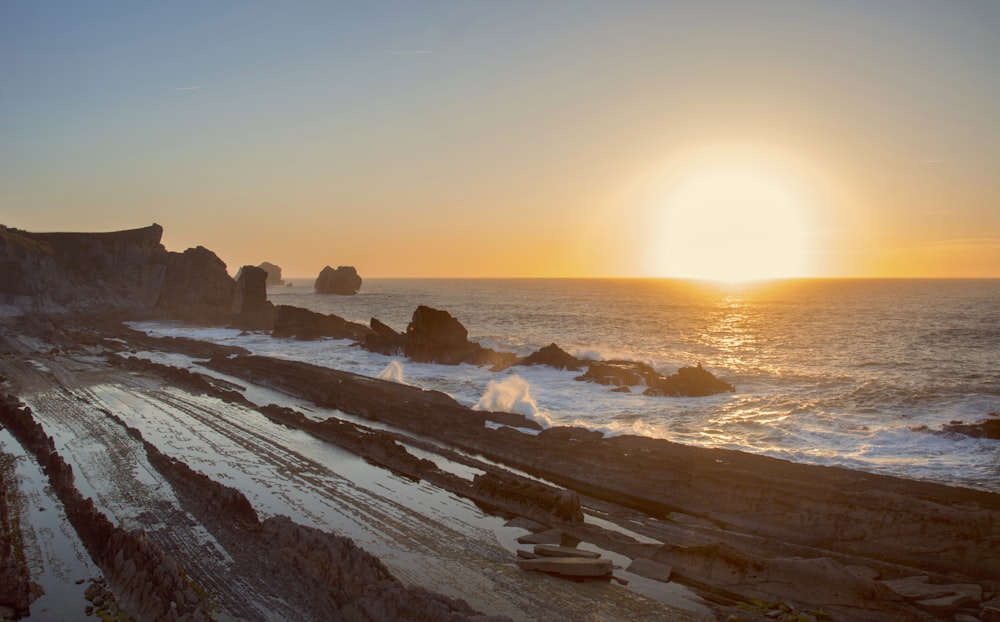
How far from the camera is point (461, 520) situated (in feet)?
57.9

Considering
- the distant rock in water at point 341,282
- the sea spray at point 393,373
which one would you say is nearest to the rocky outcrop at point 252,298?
the sea spray at point 393,373

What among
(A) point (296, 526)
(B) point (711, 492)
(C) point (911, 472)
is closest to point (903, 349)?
(C) point (911, 472)

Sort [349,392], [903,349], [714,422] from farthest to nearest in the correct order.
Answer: [903,349]
[349,392]
[714,422]

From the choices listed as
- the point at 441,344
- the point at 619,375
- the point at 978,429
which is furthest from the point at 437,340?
the point at 978,429

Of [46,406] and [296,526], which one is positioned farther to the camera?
[46,406]

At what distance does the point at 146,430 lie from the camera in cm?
2616

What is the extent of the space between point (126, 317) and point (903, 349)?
309ft

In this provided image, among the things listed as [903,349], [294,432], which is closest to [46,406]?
[294,432]

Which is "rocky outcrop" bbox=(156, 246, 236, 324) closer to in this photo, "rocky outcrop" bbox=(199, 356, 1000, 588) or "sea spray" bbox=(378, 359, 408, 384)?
"sea spray" bbox=(378, 359, 408, 384)

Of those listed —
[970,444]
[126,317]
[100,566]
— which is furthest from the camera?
[126,317]

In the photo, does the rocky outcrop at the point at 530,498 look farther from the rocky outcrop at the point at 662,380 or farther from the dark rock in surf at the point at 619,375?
the dark rock in surf at the point at 619,375

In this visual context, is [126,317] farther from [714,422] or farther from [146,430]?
[714,422]

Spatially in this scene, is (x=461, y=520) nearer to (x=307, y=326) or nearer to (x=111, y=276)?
(x=307, y=326)

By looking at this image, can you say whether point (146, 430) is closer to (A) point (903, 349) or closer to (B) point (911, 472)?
(B) point (911, 472)
